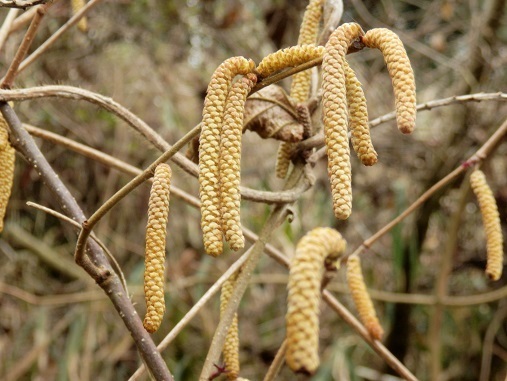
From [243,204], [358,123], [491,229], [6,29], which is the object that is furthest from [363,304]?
[243,204]

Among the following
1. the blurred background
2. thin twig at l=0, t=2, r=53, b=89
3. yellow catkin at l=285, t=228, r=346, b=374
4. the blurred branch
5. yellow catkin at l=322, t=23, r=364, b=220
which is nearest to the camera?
yellow catkin at l=285, t=228, r=346, b=374

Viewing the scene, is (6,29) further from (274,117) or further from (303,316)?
(303,316)

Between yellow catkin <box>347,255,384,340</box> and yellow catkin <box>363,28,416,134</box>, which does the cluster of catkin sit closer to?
yellow catkin <box>363,28,416,134</box>

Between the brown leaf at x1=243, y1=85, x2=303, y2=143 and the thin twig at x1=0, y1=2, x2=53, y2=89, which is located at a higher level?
the thin twig at x1=0, y1=2, x2=53, y2=89

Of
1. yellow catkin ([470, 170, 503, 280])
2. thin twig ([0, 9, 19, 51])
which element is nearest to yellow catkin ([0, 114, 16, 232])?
thin twig ([0, 9, 19, 51])

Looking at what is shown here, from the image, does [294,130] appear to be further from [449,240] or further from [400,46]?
[449,240]

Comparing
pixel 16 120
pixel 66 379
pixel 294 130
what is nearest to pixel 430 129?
pixel 66 379
